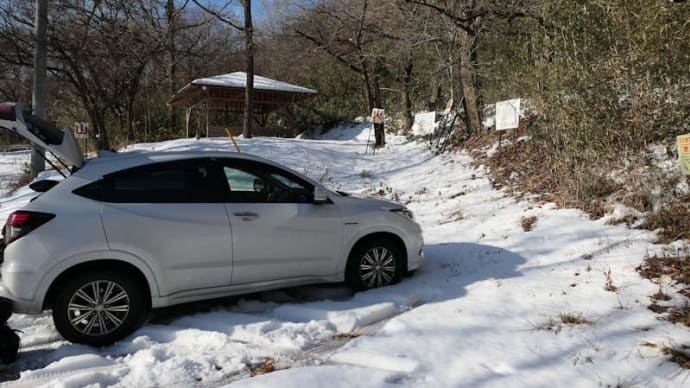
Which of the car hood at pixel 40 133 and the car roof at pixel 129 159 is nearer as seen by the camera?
the car hood at pixel 40 133

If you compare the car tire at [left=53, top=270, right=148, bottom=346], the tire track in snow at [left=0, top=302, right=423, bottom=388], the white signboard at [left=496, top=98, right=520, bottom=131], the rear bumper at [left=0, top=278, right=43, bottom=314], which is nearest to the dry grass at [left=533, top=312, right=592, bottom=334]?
the tire track in snow at [left=0, top=302, right=423, bottom=388]

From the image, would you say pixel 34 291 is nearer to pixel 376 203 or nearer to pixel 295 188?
pixel 295 188

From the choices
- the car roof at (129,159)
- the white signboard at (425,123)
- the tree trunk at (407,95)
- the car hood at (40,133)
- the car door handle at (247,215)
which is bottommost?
the car door handle at (247,215)

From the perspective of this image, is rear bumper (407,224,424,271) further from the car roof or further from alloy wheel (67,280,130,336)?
alloy wheel (67,280,130,336)

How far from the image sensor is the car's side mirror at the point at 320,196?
5.05 m

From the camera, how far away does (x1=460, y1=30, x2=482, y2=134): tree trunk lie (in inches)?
570

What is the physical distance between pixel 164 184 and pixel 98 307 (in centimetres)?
117

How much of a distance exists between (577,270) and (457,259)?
4.78ft

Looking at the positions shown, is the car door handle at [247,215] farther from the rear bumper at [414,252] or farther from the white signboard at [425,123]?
the white signboard at [425,123]

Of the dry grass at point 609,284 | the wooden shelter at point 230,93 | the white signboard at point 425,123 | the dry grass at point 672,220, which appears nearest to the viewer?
the dry grass at point 609,284

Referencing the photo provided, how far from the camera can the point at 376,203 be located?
556cm

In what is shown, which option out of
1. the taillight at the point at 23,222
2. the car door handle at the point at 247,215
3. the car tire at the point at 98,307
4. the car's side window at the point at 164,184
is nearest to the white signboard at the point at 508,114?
the car door handle at the point at 247,215

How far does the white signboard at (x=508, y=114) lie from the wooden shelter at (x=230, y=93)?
13.4 m

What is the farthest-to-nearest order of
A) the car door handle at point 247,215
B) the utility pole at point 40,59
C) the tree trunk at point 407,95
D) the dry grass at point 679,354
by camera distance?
the tree trunk at point 407,95, the utility pole at point 40,59, the car door handle at point 247,215, the dry grass at point 679,354
